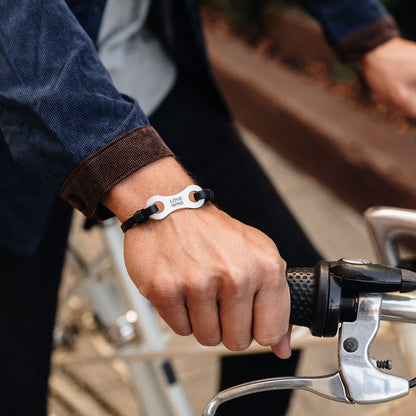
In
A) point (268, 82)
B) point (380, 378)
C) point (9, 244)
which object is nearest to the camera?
point (380, 378)

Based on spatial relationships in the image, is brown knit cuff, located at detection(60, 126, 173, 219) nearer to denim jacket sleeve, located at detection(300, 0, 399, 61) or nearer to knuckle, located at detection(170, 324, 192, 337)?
knuckle, located at detection(170, 324, 192, 337)

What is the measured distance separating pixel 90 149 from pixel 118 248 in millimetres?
676

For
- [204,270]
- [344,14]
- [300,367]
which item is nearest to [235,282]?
[204,270]

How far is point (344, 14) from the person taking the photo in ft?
3.76

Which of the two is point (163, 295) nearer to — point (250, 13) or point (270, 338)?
point (270, 338)

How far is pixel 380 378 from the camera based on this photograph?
59 cm

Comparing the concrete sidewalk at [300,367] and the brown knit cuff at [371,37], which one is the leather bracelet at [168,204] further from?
the brown knit cuff at [371,37]

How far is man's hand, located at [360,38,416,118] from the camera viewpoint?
104 cm

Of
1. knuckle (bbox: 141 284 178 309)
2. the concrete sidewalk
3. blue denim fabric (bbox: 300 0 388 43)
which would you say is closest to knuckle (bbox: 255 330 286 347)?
knuckle (bbox: 141 284 178 309)

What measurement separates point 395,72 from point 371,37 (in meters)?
0.11

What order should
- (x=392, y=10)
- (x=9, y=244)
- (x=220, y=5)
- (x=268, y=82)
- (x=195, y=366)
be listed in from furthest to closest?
(x=220, y=5), (x=268, y=82), (x=392, y=10), (x=195, y=366), (x=9, y=244)

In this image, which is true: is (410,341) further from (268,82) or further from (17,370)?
(268,82)

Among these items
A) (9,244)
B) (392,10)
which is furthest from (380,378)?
(392,10)

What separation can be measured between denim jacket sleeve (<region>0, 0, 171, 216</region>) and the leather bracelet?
5cm
